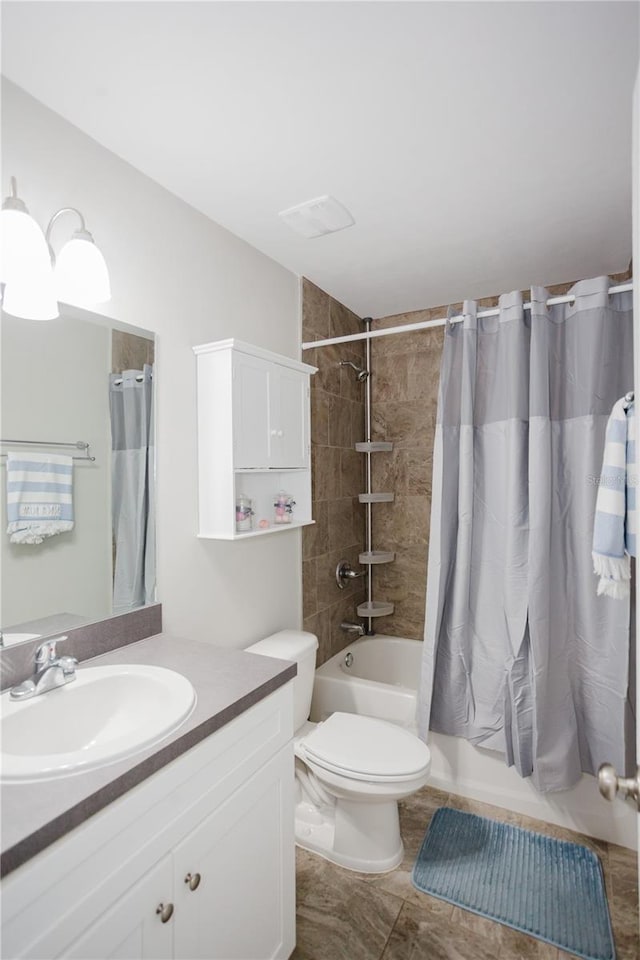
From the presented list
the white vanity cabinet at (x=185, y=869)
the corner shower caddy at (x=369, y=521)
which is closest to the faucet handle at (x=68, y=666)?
the white vanity cabinet at (x=185, y=869)

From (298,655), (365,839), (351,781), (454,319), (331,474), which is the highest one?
(454,319)

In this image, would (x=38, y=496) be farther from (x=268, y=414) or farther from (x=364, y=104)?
(x=364, y=104)

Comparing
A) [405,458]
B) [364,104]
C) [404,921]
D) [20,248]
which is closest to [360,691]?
[404,921]

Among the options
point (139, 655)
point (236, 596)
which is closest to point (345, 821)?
point (236, 596)

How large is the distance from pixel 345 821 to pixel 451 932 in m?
0.45

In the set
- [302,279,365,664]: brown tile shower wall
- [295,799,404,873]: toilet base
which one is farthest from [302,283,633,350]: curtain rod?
[295,799,404,873]: toilet base

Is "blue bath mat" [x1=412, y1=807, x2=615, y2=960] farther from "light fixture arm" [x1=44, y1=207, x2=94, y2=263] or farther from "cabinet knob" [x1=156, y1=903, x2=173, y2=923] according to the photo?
"light fixture arm" [x1=44, y1=207, x2=94, y2=263]

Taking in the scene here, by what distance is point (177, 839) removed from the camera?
1.00 meters

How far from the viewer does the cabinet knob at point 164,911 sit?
0.95 metres

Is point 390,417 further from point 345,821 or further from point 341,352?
point 345,821

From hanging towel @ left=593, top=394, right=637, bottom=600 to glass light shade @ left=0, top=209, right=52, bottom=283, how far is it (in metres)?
1.50

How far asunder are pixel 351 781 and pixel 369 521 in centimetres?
164

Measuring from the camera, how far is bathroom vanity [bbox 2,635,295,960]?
2.51 ft

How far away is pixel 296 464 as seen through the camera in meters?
2.19
